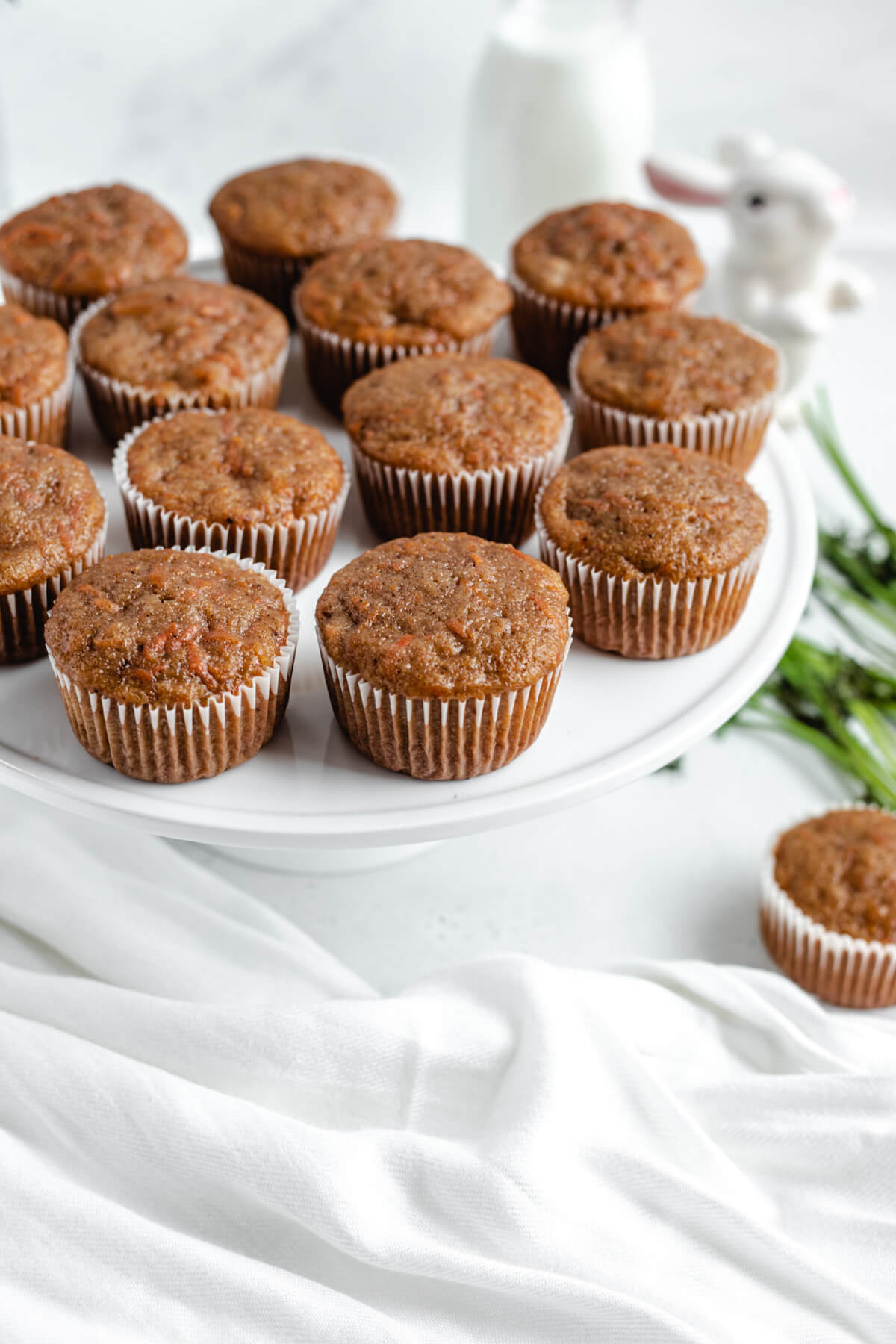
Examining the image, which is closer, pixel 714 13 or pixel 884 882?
pixel 884 882

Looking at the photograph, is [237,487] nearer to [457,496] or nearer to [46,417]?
[457,496]

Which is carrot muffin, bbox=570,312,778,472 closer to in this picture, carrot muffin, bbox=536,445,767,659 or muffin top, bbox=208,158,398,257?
carrot muffin, bbox=536,445,767,659

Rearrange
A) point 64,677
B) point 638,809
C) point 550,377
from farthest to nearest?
point 550,377
point 638,809
point 64,677

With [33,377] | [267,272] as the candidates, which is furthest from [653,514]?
[267,272]

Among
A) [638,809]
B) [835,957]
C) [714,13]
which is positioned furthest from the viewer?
[714,13]

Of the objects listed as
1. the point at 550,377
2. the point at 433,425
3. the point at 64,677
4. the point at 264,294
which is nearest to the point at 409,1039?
the point at 64,677

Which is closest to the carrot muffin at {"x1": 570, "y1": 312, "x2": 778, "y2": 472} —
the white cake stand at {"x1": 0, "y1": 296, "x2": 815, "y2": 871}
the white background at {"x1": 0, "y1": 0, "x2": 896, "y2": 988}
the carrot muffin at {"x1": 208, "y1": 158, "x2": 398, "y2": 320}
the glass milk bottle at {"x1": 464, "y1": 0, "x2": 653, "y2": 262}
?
the white cake stand at {"x1": 0, "y1": 296, "x2": 815, "y2": 871}

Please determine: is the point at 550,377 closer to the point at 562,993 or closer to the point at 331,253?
the point at 331,253

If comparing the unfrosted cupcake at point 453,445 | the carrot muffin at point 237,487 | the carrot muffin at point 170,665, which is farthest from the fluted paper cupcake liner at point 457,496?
the carrot muffin at point 170,665
